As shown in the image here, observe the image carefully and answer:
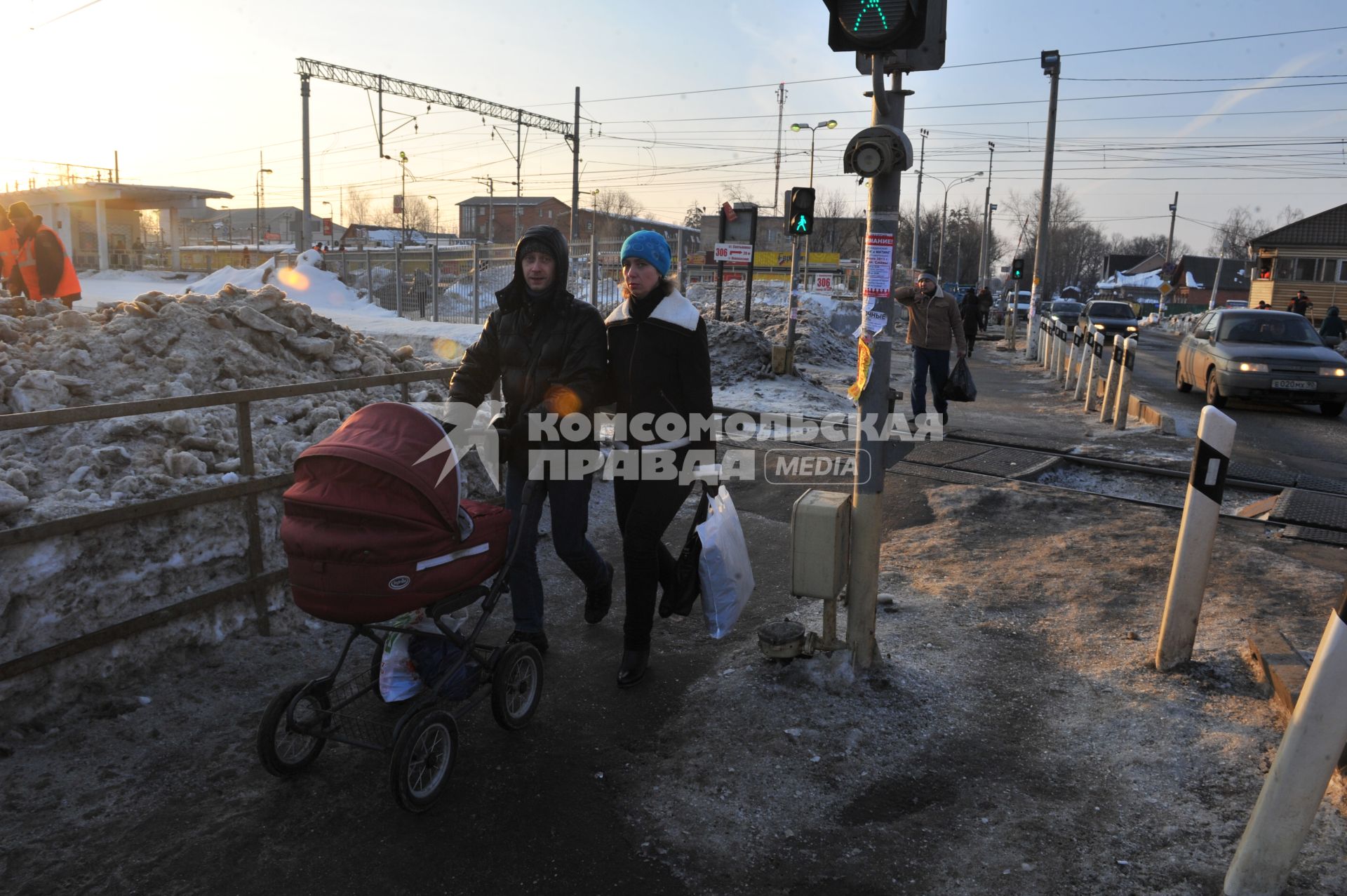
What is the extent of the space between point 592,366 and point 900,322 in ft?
136

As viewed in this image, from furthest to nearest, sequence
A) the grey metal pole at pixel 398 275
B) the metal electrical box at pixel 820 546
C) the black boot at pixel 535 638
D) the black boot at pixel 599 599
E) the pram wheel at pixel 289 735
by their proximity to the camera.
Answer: the grey metal pole at pixel 398 275, the black boot at pixel 599 599, the black boot at pixel 535 638, the metal electrical box at pixel 820 546, the pram wheel at pixel 289 735

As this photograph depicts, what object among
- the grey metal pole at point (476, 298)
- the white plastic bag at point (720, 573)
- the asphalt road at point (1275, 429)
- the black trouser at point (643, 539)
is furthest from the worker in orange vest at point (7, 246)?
the grey metal pole at point (476, 298)

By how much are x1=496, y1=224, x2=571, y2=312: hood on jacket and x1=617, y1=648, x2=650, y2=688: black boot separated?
1.76m

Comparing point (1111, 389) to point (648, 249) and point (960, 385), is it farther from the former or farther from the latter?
point (648, 249)

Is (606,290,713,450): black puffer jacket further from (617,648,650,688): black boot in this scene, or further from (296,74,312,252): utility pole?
(296,74,312,252): utility pole

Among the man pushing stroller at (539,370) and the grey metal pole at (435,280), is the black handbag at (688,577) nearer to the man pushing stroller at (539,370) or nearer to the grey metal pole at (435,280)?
the man pushing stroller at (539,370)

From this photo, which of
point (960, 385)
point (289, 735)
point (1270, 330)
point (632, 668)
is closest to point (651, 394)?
point (632, 668)

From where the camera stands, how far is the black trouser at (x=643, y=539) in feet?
13.7

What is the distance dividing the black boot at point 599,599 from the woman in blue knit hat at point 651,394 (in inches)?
14.7

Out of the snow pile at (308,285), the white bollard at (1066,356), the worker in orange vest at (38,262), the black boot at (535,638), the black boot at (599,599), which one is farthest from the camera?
the snow pile at (308,285)

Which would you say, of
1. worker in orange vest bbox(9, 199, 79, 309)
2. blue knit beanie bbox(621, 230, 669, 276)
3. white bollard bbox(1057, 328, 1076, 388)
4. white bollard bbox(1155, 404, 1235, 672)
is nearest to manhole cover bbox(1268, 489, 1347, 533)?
white bollard bbox(1155, 404, 1235, 672)

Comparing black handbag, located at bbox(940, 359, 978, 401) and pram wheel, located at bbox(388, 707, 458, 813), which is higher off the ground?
black handbag, located at bbox(940, 359, 978, 401)

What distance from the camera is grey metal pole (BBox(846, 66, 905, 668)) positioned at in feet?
13.4

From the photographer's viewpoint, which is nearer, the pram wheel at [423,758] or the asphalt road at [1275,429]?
the pram wheel at [423,758]
